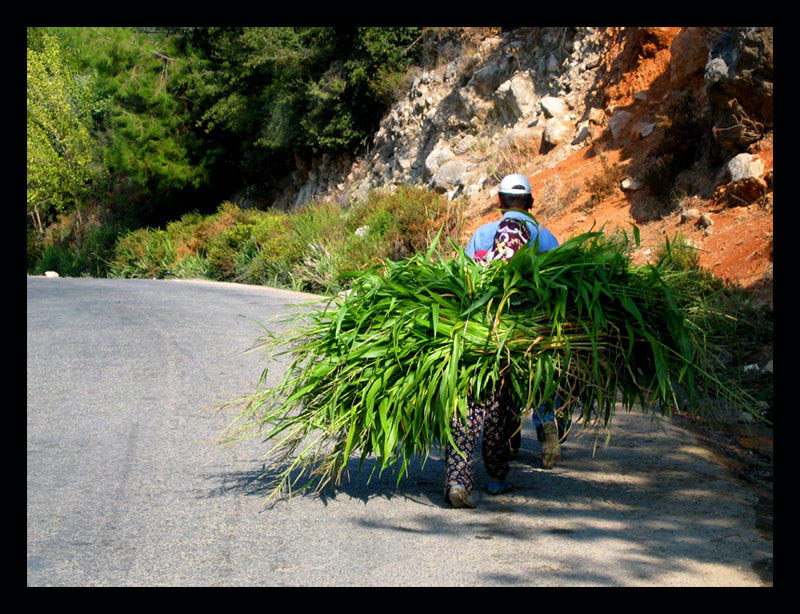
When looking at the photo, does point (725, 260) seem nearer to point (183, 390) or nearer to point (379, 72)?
point (183, 390)

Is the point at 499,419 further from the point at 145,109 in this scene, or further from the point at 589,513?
the point at 145,109

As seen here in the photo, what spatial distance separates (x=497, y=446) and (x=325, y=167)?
28815 millimetres

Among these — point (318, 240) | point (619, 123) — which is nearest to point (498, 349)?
point (318, 240)

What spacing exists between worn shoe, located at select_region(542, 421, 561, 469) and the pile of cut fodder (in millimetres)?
773

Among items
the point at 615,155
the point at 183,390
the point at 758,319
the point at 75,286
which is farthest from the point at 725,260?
the point at 75,286

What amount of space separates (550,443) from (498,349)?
1379 millimetres

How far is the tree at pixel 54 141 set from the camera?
44.2 metres

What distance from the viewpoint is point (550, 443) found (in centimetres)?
547

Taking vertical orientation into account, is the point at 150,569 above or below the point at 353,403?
below

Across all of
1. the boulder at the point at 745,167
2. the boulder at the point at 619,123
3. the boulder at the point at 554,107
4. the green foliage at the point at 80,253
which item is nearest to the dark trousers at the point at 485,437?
the boulder at the point at 745,167

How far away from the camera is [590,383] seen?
14.5ft

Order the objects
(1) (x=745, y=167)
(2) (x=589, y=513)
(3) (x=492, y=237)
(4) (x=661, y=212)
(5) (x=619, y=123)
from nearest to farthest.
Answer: (2) (x=589, y=513)
(3) (x=492, y=237)
(1) (x=745, y=167)
(4) (x=661, y=212)
(5) (x=619, y=123)

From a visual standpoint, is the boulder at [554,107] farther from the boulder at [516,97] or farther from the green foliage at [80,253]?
the green foliage at [80,253]

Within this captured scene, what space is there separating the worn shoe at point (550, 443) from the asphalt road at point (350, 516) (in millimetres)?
142
